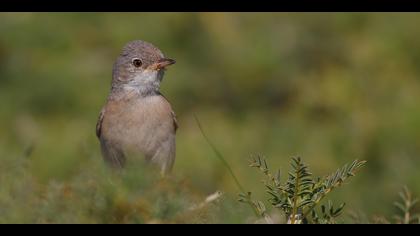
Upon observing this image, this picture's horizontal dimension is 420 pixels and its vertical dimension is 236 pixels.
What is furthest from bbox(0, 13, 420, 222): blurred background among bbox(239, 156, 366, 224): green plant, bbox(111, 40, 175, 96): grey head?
bbox(239, 156, 366, 224): green plant

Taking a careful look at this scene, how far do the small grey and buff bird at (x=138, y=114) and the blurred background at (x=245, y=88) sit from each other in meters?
3.21

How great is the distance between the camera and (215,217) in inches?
135

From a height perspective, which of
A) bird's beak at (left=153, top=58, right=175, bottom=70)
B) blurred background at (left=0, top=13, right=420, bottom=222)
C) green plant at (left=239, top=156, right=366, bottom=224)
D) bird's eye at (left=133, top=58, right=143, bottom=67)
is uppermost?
green plant at (left=239, top=156, right=366, bottom=224)

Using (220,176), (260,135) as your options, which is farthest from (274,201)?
(260,135)

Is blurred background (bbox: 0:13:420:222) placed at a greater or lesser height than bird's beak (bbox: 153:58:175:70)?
lesser

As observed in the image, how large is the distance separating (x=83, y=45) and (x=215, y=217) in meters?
10.8

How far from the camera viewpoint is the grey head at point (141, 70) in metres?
6.84

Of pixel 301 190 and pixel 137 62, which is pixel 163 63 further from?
pixel 301 190

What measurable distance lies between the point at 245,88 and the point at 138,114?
6880 millimetres

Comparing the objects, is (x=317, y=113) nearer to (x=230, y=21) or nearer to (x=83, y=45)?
(x=230, y=21)

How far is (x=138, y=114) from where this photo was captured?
662 centimetres

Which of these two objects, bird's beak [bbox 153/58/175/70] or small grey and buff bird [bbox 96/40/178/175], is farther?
bird's beak [bbox 153/58/175/70]

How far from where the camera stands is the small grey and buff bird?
6.50 metres

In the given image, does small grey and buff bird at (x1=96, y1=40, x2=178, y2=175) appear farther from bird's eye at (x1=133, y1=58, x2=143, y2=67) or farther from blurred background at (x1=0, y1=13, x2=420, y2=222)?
blurred background at (x1=0, y1=13, x2=420, y2=222)
